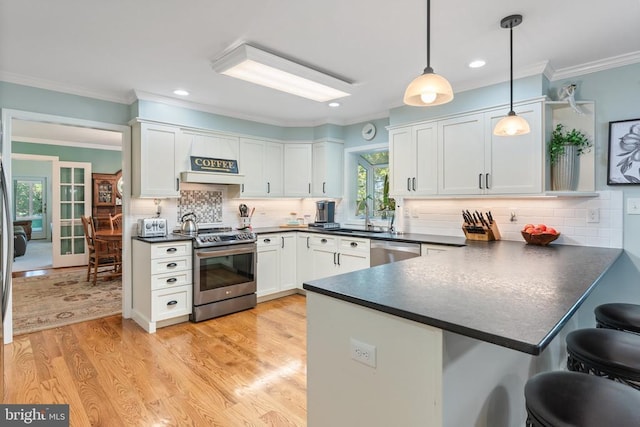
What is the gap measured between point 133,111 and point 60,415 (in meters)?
2.97

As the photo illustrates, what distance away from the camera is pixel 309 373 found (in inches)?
57.7

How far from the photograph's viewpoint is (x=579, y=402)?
1092 mm

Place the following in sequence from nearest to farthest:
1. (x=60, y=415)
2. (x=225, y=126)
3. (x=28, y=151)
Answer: (x=60, y=415) < (x=225, y=126) < (x=28, y=151)

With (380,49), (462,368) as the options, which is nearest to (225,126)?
(380,49)

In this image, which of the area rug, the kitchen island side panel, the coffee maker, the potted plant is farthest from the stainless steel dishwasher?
the area rug

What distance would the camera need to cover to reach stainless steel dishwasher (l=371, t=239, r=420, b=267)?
11.2 ft

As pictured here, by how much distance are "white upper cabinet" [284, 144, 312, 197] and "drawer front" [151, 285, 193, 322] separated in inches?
79.9

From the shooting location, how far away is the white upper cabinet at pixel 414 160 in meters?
3.62

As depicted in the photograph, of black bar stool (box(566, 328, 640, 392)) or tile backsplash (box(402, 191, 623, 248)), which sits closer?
black bar stool (box(566, 328, 640, 392))

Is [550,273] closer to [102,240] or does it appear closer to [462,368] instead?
[462,368]

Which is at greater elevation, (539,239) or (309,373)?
(539,239)

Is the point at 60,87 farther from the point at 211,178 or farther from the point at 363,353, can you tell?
the point at 363,353

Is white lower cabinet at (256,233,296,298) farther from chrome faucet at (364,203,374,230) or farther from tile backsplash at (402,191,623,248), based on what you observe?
tile backsplash at (402,191,623,248)

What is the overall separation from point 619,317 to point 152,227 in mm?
4031
